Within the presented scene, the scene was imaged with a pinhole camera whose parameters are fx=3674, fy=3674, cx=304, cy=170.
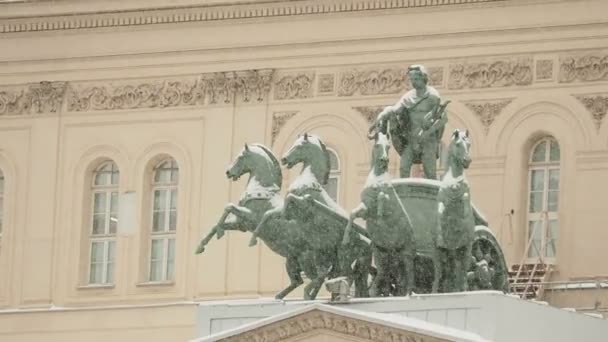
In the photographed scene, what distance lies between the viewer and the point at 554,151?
5534 centimetres

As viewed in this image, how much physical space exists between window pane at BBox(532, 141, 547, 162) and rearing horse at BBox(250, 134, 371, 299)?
285 inches

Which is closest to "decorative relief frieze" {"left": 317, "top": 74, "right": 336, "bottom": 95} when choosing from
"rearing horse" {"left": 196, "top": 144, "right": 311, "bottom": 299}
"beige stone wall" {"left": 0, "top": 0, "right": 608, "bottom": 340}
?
"beige stone wall" {"left": 0, "top": 0, "right": 608, "bottom": 340}

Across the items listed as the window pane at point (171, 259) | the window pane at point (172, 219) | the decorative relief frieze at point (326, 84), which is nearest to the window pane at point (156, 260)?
the window pane at point (171, 259)

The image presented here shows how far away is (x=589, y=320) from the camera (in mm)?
48750

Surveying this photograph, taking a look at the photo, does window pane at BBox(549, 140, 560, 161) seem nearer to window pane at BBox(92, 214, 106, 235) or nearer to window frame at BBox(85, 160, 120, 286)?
window frame at BBox(85, 160, 120, 286)

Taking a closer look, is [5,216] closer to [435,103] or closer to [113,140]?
[113,140]

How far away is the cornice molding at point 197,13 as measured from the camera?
56.8 m

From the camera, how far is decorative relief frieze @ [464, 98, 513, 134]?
55.6 m

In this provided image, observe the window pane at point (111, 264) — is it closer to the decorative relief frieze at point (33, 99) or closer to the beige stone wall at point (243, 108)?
the beige stone wall at point (243, 108)

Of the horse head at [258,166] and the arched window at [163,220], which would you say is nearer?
the horse head at [258,166]

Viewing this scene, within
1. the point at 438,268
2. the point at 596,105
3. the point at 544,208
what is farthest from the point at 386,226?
the point at 596,105

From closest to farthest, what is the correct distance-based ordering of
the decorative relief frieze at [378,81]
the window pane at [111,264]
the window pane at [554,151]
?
the window pane at [554,151] < the decorative relief frieze at [378,81] < the window pane at [111,264]

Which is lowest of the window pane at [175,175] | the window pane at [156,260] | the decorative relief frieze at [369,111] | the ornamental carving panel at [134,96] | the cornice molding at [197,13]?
the window pane at [156,260]

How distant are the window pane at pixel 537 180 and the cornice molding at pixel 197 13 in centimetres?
273
